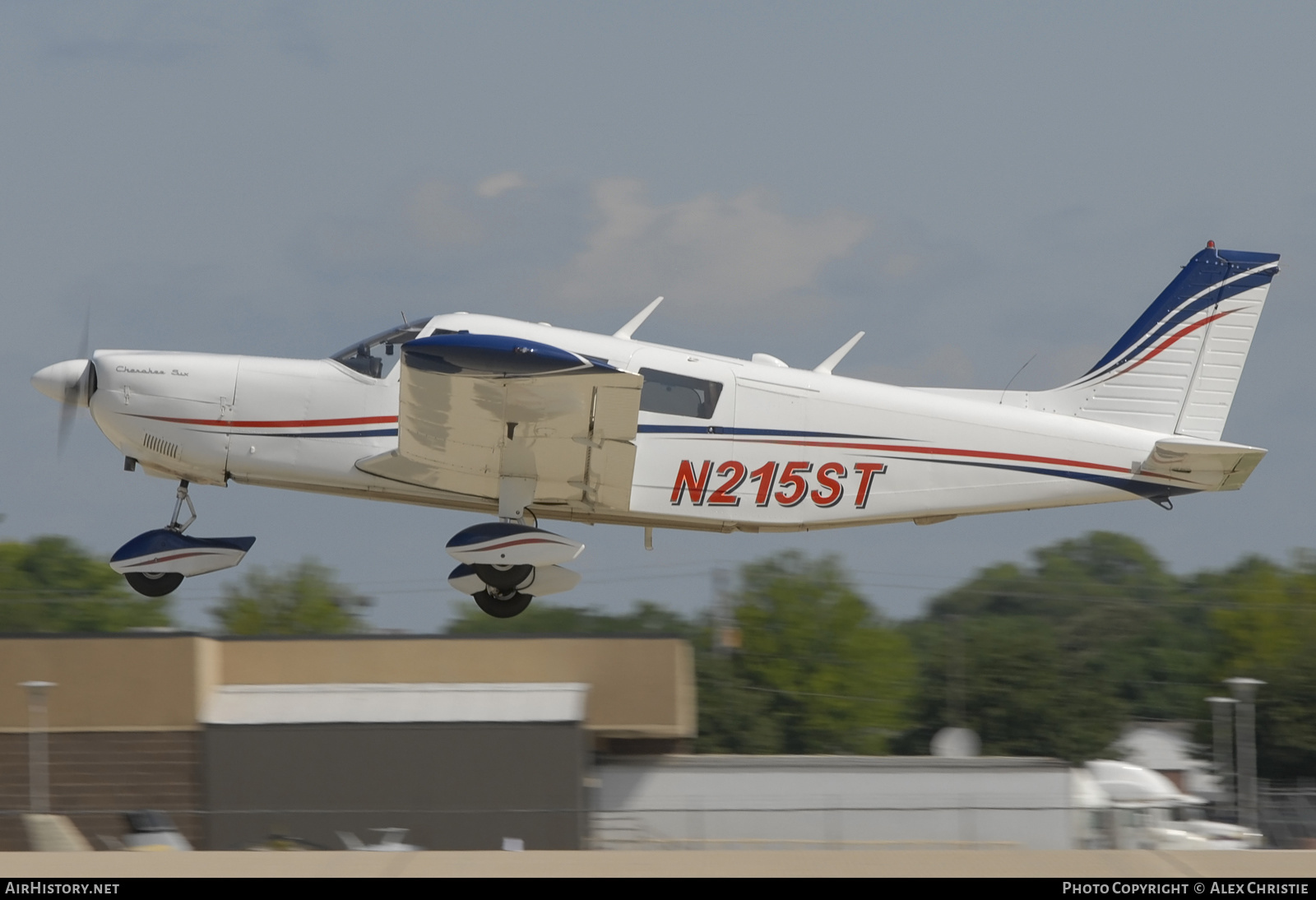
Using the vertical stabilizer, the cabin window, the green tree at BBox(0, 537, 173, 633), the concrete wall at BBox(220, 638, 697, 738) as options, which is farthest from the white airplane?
the green tree at BBox(0, 537, 173, 633)

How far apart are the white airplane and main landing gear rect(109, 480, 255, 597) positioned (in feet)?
0.04

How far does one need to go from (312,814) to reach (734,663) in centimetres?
2574

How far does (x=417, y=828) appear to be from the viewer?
15.4 metres

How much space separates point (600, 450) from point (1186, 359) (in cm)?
466

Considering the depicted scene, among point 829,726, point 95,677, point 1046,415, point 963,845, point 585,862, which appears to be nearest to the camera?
point 585,862

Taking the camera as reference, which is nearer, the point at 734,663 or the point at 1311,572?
the point at 734,663

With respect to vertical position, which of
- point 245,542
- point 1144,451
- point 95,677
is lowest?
point 95,677

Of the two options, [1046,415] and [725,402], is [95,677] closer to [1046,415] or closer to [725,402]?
[725,402]

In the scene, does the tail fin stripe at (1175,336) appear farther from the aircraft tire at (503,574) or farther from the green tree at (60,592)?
the green tree at (60,592)

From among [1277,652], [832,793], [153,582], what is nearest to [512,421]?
[153,582]

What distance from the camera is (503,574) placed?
10.7m

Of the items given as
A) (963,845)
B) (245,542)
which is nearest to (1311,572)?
(963,845)

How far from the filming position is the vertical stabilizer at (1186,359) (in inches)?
444

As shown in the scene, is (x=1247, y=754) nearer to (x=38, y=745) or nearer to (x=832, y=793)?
(x=832, y=793)
